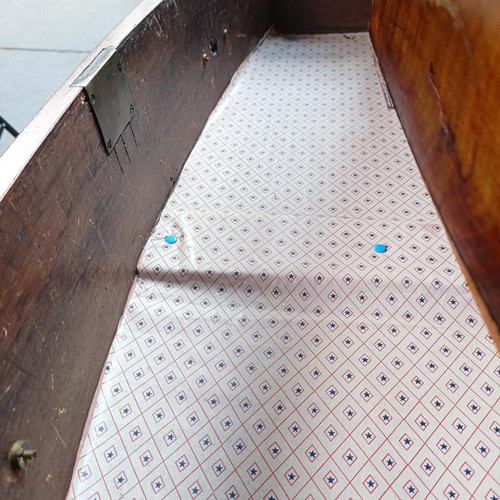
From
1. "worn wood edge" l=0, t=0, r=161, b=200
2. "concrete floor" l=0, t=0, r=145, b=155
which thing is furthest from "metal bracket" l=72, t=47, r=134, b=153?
"concrete floor" l=0, t=0, r=145, b=155

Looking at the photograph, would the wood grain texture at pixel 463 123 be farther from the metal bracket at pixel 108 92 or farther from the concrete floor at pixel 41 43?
the concrete floor at pixel 41 43

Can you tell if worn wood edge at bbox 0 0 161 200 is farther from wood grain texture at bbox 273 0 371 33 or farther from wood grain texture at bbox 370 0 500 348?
wood grain texture at bbox 273 0 371 33

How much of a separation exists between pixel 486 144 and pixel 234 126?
1.26 metres

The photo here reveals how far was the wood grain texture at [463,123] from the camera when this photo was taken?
46 centimetres

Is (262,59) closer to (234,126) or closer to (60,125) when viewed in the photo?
(234,126)

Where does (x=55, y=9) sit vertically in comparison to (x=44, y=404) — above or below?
above

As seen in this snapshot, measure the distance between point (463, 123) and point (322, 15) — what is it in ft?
6.71

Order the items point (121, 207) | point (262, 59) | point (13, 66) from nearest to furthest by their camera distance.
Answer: point (121, 207) < point (262, 59) < point (13, 66)

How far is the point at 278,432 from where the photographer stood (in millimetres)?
866

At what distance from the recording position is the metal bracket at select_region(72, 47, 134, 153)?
897 millimetres

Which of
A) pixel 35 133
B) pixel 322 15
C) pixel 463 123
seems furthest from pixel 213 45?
pixel 463 123

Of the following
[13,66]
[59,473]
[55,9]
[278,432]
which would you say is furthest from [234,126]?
[55,9]

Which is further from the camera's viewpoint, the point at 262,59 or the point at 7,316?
the point at 262,59

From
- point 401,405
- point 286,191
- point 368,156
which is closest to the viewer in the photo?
point 401,405
